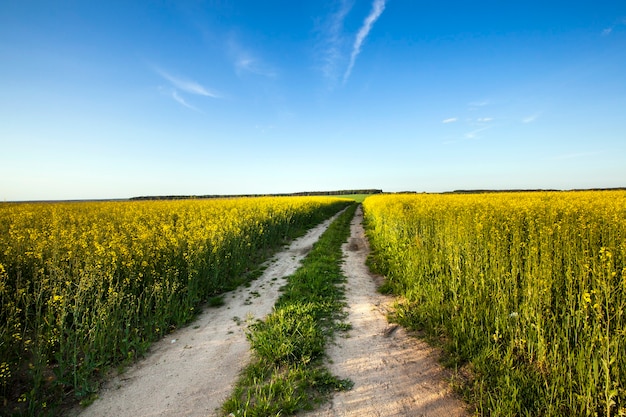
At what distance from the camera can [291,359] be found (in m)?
4.79

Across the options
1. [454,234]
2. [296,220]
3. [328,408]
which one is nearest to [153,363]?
[328,408]

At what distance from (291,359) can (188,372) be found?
68.3 inches

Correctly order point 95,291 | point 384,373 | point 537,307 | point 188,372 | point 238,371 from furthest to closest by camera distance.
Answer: point 95,291 → point 188,372 → point 238,371 → point 384,373 → point 537,307

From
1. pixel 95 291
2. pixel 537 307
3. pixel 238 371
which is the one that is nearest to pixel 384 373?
pixel 238 371

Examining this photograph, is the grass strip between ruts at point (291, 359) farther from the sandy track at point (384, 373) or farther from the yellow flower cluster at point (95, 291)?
the yellow flower cluster at point (95, 291)

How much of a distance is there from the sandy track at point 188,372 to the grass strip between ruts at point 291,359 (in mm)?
301

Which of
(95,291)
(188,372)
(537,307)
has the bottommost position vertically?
(188,372)

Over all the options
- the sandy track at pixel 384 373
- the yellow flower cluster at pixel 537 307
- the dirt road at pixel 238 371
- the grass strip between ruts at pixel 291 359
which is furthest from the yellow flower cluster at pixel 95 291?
the yellow flower cluster at pixel 537 307

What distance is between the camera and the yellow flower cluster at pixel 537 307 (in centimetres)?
337

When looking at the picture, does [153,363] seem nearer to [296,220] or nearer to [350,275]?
[350,275]

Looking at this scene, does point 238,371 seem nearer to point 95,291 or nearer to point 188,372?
point 188,372

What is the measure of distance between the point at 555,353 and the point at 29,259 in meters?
10.4

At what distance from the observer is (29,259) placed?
22.4 ft

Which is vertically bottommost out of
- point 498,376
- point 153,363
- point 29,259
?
point 153,363
